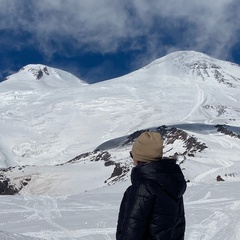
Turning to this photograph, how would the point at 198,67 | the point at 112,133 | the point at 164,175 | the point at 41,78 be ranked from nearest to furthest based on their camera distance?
the point at 164,175 → the point at 112,133 → the point at 198,67 → the point at 41,78

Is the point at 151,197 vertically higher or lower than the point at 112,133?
higher

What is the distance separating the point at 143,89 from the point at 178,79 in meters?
15.4

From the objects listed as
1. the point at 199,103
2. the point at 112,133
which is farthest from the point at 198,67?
the point at 112,133

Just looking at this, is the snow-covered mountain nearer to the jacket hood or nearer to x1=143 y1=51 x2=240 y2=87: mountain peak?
x1=143 y1=51 x2=240 y2=87: mountain peak

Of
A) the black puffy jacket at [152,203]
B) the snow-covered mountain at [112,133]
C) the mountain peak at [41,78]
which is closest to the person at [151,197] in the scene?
the black puffy jacket at [152,203]

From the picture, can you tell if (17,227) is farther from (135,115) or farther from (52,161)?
(135,115)

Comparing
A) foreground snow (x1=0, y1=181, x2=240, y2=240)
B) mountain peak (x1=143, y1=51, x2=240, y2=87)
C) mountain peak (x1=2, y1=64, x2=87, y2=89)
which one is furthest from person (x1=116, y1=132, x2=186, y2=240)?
mountain peak (x1=2, y1=64, x2=87, y2=89)

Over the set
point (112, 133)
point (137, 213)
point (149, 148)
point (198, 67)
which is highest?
point (198, 67)

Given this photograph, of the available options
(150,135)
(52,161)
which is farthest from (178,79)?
(150,135)

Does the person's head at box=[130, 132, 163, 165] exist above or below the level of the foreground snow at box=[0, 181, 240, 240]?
above

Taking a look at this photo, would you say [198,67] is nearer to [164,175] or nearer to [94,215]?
[94,215]

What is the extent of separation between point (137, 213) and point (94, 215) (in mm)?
10356

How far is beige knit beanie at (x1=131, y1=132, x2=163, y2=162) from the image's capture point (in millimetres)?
3395

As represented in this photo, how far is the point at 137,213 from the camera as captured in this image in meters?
3.20
